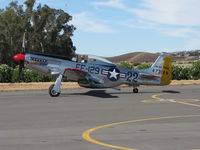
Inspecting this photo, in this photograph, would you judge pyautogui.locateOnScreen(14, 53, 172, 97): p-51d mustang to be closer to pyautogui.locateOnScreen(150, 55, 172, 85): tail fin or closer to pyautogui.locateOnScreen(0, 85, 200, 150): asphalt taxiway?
pyautogui.locateOnScreen(150, 55, 172, 85): tail fin

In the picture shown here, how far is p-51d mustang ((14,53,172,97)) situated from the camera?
20.2 meters

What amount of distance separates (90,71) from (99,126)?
1099cm

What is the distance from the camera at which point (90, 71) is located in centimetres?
2122

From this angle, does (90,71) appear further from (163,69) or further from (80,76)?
(163,69)

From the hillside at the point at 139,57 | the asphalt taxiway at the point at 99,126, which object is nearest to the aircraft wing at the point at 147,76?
the asphalt taxiway at the point at 99,126

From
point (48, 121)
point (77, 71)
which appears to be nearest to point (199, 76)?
point (77, 71)

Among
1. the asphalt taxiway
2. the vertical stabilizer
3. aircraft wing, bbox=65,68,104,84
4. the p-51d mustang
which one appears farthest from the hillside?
the asphalt taxiway

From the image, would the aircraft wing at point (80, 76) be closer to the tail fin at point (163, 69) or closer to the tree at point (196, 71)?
the tail fin at point (163, 69)

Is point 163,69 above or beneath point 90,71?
above

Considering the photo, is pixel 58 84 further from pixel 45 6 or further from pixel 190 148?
pixel 45 6

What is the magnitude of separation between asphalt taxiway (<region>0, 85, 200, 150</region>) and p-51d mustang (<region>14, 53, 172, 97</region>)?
4.49 m

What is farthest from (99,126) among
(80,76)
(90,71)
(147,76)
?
(147,76)

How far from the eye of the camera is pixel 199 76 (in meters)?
36.3

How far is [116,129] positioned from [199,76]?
1125 inches
